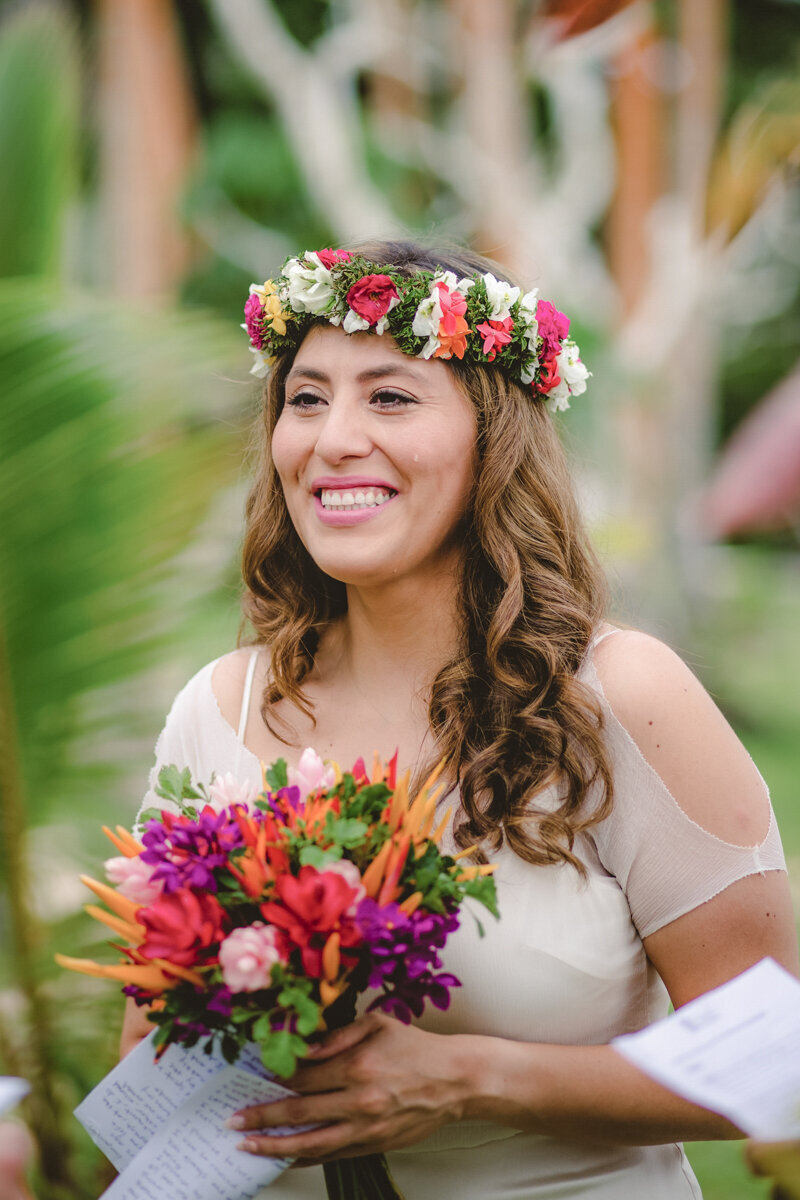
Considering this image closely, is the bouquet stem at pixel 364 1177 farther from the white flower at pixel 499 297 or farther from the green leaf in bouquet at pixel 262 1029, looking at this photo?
the white flower at pixel 499 297

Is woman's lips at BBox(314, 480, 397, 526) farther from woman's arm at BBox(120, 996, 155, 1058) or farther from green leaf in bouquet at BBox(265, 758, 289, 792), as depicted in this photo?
woman's arm at BBox(120, 996, 155, 1058)

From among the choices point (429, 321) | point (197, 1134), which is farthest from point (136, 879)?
point (429, 321)

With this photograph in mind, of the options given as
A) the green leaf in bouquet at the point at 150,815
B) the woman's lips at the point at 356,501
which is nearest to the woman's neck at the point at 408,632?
the woman's lips at the point at 356,501

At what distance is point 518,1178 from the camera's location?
212 centimetres

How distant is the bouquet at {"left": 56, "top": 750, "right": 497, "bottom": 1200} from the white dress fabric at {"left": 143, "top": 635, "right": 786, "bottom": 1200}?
380 mm

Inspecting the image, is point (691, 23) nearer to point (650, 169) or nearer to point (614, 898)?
point (650, 169)

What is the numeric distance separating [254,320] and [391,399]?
471mm

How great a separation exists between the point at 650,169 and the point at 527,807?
1044cm

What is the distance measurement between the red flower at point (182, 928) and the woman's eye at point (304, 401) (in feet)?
3.86

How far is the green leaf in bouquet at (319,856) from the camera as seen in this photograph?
1554mm

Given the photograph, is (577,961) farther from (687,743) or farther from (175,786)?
(175,786)

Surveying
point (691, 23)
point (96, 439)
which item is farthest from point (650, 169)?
point (96, 439)

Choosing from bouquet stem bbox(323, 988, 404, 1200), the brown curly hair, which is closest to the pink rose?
the brown curly hair

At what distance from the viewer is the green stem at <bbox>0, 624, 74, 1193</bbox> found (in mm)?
2912
